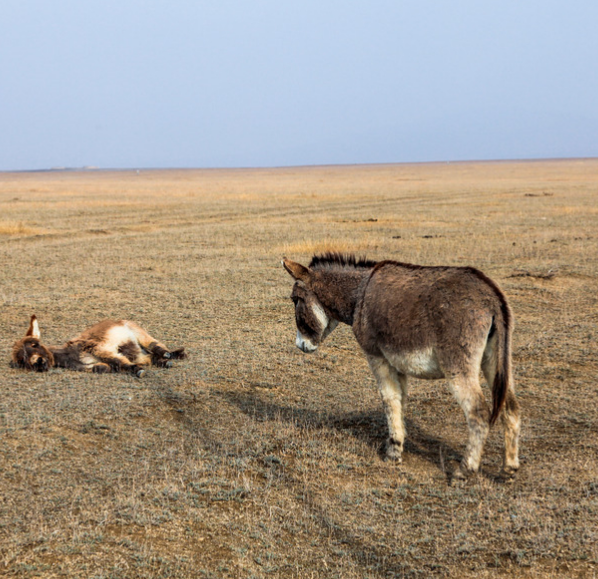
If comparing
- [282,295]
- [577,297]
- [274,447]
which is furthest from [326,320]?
[577,297]

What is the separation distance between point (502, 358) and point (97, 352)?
5.59 meters

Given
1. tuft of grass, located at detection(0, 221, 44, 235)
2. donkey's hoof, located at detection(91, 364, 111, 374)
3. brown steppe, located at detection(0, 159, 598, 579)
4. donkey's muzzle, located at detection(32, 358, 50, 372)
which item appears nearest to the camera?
brown steppe, located at detection(0, 159, 598, 579)

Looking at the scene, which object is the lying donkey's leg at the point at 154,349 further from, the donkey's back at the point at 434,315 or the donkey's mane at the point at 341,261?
the donkey's back at the point at 434,315

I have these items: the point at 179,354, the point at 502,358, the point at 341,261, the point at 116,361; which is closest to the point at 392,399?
the point at 502,358

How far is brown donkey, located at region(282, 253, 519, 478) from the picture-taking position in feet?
17.9

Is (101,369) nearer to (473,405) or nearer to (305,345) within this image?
(305,345)

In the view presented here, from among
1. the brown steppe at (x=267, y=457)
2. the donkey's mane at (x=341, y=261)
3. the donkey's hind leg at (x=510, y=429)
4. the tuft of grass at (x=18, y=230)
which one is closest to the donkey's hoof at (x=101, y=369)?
the brown steppe at (x=267, y=457)

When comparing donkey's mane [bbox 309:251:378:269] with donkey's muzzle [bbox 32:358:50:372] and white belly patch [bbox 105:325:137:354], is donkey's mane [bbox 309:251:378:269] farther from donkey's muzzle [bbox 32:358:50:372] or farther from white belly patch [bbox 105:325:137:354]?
donkey's muzzle [bbox 32:358:50:372]

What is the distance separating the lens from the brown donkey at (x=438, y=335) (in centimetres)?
545

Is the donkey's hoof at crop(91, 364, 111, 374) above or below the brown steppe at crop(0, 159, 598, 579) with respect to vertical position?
above

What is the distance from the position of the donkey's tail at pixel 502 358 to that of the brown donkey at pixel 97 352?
192 inches

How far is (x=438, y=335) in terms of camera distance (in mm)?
5555

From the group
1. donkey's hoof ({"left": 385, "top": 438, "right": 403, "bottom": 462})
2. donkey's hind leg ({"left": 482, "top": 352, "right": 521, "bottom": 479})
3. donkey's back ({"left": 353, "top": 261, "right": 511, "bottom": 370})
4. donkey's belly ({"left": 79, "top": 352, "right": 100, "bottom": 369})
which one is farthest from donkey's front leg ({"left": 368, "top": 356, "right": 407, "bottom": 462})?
donkey's belly ({"left": 79, "top": 352, "right": 100, "bottom": 369})

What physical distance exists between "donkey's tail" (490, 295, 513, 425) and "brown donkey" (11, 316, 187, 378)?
488 centimetres
